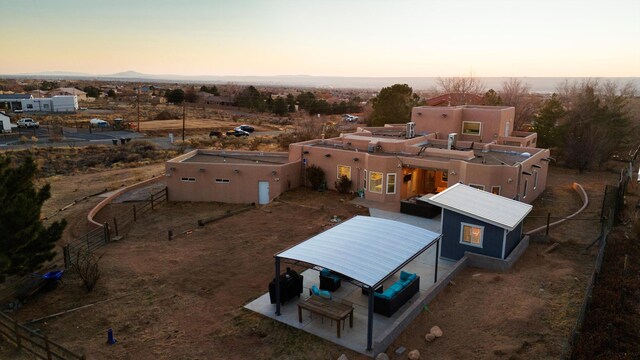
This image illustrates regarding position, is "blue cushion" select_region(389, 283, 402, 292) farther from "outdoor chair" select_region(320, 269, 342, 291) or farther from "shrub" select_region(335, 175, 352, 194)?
"shrub" select_region(335, 175, 352, 194)

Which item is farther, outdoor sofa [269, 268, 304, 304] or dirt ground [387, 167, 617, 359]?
outdoor sofa [269, 268, 304, 304]

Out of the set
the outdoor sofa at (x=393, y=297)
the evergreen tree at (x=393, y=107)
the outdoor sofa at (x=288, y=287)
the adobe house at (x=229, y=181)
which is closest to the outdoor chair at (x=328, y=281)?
the outdoor sofa at (x=288, y=287)

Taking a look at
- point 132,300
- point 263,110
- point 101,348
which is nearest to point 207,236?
point 132,300

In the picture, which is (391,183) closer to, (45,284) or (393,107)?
(45,284)

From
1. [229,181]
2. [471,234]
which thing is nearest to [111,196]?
[229,181]

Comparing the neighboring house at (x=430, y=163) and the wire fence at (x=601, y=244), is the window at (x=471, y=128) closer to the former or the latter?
the neighboring house at (x=430, y=163)

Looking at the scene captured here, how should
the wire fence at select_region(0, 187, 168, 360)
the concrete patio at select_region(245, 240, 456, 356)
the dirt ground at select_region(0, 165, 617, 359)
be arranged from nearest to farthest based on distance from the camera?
the wire fence at select_region(0, 187, 168, 360), the dirt ground at select_region(0, 165, 617, 359), the concrete patio at select_region(245, 240, 456, 356)

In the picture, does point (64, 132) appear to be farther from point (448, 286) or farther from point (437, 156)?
point (448, 286)

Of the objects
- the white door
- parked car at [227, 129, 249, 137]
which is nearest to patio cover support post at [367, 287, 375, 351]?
the white door
